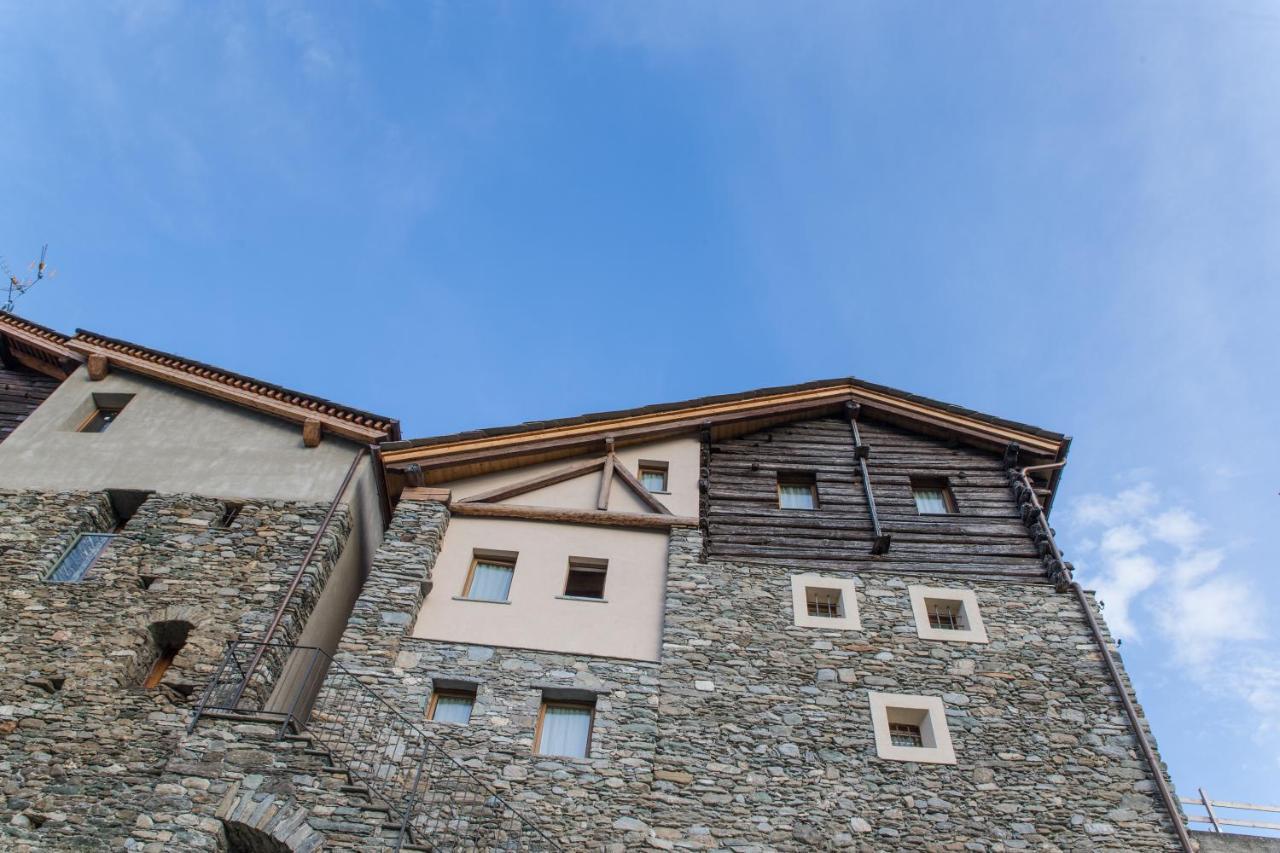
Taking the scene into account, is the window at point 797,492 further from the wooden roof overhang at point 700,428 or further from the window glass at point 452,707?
the window glass at point 452,707

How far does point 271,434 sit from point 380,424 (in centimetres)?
229

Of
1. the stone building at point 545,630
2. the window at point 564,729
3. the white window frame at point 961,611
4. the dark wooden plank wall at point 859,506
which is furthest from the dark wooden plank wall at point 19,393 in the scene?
the white window frame at point 961,611

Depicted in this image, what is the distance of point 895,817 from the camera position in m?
11.6

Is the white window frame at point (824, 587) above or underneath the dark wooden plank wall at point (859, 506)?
underneath

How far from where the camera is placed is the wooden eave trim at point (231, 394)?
17.6m

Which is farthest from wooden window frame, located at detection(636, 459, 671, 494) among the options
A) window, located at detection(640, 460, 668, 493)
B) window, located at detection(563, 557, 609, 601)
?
window, located at detection(563, 557, 609, 601)

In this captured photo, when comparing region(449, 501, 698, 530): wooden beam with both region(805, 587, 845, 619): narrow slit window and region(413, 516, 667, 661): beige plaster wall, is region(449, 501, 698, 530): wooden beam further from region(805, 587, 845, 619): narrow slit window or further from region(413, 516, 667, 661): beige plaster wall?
region(805, 587, 845, 619): narrow slit window

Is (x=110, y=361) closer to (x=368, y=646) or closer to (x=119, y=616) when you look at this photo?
(x=119, y=616)

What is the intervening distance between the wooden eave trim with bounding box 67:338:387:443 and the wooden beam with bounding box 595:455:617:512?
4504mm

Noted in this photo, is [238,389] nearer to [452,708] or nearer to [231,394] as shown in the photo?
[231,394]

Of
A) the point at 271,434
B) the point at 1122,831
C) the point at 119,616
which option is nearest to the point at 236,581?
the point at 119,616

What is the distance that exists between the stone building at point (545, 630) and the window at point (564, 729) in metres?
0.06

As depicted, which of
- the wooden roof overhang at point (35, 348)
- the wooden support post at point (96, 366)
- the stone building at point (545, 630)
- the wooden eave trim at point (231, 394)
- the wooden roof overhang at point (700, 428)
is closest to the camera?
the stone building at point (545, 630)

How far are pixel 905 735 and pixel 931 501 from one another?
5.64m
